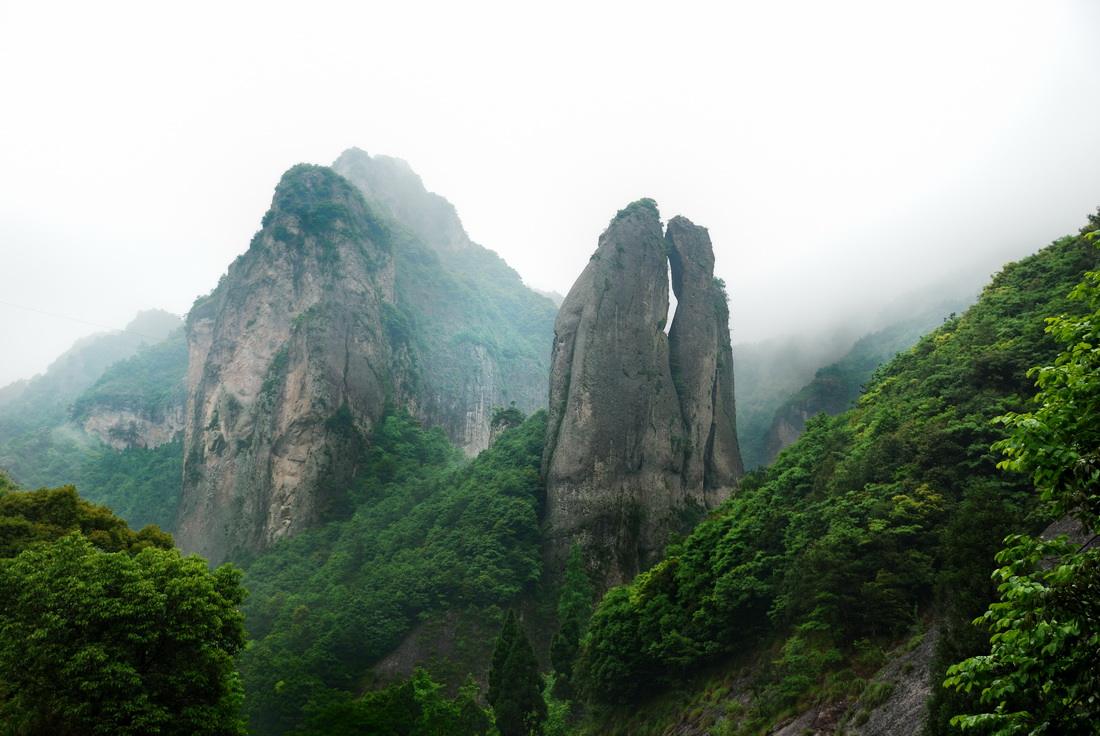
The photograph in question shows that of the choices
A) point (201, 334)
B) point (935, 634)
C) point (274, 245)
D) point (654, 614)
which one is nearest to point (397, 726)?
point (654, 614)

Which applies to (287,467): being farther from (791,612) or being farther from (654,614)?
(791,612)

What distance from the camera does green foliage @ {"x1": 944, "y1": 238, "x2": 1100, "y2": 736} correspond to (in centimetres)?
547

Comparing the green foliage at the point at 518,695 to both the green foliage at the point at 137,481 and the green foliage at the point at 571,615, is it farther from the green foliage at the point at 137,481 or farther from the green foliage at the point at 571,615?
the green foliage at the point at 137,481

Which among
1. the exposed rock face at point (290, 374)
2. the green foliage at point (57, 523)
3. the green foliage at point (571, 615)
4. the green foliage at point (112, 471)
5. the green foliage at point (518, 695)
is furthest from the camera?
the green foliage at point (112, 471)

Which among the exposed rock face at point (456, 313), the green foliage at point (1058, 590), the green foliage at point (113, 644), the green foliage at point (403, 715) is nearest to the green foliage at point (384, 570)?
the green foliage at point (403, 715)

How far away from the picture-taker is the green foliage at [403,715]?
20750mm

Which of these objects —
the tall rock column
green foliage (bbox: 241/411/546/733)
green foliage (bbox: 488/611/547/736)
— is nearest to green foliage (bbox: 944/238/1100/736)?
green foliage (bbox: 488/611/547/736)

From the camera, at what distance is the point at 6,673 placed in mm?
14789

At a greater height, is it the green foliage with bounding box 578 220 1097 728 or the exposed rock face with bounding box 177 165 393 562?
the exposed rock face with bounding box 177 165 393 562

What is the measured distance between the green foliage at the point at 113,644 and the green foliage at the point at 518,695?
12963mm

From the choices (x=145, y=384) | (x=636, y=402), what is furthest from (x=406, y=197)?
(x=636, y=402)

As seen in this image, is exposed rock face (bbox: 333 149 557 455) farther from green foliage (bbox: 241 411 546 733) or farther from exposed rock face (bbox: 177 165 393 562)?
green foliage (bbox: 241 411 546 733)

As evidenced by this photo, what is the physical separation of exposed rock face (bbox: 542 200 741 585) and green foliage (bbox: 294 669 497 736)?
60.1 ft

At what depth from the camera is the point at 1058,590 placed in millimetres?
5734
